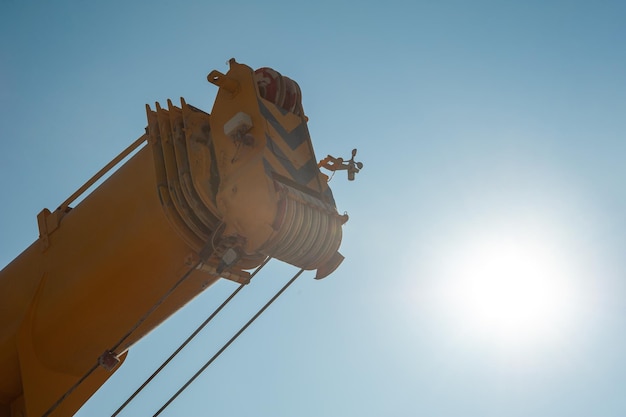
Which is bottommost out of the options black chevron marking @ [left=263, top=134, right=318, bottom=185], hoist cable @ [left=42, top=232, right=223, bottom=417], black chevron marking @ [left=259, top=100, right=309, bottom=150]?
hoist cable @ [left=42, top=232, right=223, bottom=417]

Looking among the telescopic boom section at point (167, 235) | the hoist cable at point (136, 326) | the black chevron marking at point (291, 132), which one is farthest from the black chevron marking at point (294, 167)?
the hoist cable at point (136, 326)

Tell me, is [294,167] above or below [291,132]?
below

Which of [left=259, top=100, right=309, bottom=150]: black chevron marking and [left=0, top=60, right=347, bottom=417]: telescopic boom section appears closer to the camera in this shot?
[left=0, top=60, right=347, bottom=417]: telescopic boom section

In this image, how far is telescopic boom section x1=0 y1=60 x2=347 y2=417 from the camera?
12.8 ft

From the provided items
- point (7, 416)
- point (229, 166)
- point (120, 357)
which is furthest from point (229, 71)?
point (7, 416)

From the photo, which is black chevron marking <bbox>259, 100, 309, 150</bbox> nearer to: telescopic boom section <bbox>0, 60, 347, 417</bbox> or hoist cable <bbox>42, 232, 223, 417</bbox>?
telescopic boom section <bbox>0, 60, 347, 417</bbox>

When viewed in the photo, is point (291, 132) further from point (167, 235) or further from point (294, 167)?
point (167, 235)

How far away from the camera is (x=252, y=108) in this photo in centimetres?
404

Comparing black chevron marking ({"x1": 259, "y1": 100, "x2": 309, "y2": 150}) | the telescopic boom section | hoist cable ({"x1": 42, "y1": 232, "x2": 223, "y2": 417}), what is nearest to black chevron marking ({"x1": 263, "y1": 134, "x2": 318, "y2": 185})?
the telescopic boom section

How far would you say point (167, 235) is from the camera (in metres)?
4.04

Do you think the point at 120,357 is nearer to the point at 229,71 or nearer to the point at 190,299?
the point at 190,299

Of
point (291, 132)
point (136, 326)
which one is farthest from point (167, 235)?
point (291, 132)

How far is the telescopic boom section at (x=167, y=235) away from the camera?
3.92m

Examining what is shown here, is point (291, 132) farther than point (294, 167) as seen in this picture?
Yes
